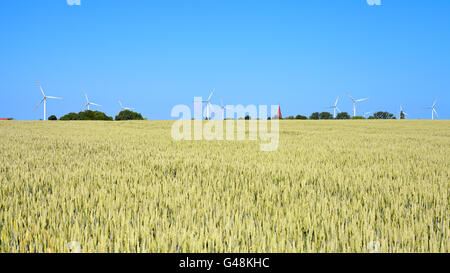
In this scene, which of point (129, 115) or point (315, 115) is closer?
point (129, 115)

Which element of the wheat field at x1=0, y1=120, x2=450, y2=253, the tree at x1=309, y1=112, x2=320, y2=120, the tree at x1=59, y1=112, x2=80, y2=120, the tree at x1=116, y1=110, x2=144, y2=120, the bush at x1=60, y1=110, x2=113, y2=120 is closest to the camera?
the wheat field at x1=0, y1=120, x2=450, y2=253

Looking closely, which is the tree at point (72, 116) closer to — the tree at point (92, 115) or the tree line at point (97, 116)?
the tree line at point (97, 116)

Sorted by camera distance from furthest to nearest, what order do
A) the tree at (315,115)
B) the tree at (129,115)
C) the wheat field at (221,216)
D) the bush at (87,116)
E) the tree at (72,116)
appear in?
the tree at (315,115) < the tree at (129,115) < the bush at (87,116) < the tree at (72,116) < the wheat field at (221,216)

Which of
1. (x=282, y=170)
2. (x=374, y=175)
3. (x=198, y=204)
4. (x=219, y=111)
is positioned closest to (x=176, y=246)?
(x=198, y=204)

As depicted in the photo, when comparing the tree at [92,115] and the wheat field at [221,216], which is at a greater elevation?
the tree at [92,115]

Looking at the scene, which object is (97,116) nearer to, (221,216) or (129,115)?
(129,115)

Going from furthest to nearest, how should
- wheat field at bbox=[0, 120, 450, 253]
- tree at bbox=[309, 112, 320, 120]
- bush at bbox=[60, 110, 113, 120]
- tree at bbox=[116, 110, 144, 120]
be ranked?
1. tree at bbox=[309, 112, 320, 120]
2. tree at bbox=[116, 110, 144, 120]
3. bush at bbox=[60, 110, 113, 120]
4. wheat field at bbox=[0, 120, 450, 253]

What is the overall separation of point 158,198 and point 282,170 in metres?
2.62

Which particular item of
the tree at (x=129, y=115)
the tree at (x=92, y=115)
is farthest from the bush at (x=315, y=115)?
the tree at (x=92, y=115)

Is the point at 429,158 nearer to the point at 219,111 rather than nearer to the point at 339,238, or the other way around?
the point at 339,238

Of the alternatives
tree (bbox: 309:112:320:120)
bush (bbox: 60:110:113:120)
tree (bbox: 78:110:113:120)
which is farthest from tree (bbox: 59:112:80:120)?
tree (bbox: 309:112:320:120)

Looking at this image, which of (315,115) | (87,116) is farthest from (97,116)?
(315,115)

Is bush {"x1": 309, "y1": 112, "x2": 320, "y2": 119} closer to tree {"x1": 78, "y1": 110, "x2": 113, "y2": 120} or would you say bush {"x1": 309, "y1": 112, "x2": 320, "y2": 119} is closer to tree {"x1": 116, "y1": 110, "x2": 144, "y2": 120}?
tree {"x1": 116, "y1": 110, "x2": 144, "y2": 120}

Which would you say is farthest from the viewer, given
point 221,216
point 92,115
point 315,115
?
point 315,115
